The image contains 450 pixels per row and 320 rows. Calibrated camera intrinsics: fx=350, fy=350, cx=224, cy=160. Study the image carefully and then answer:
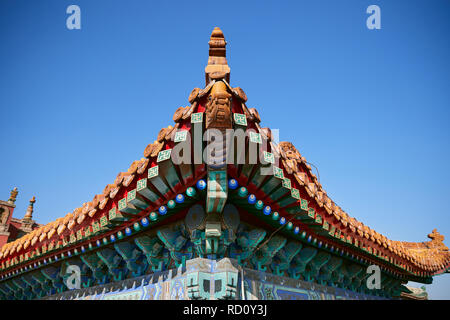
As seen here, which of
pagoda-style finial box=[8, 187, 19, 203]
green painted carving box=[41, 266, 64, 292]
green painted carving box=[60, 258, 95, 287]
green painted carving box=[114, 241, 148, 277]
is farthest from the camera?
pagoda-style finial box=[8, 187, 19, 203]

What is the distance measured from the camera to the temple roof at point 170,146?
3.88 metres

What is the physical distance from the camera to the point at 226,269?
4.38 meters

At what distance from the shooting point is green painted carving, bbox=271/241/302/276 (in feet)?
18.2

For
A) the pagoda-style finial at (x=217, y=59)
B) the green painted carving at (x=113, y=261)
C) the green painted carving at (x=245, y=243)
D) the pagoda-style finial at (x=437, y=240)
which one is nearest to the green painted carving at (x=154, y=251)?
the green painted carving at (x=113, y=261)

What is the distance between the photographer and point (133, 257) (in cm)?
554

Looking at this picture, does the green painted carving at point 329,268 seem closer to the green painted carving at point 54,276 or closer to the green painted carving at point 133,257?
the green painted carving at point 133,257

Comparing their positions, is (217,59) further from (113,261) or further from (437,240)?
(437,240)

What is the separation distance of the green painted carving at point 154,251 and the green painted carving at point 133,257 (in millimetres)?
374

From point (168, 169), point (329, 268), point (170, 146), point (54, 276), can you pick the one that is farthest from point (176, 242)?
point (54, 276)

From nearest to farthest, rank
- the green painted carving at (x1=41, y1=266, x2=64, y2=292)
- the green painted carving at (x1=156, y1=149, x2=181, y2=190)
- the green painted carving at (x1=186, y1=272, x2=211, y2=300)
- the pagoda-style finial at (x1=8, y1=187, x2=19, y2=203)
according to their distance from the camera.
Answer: the green painted carving at (x1=156, y1=149, x2=181, y2=190)
the green painted carving at (x1=186, y1=272, x2=211, y2=300)
the green painted carving at (x1=41, y1=266, x2=64, y2=292)
the pagoda-style finial at (x1=8, y1=187, x2=19, y2=203)

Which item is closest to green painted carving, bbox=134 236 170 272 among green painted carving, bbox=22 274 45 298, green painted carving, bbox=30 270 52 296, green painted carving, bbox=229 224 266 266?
green painted carving, bbox=229 224 266 266

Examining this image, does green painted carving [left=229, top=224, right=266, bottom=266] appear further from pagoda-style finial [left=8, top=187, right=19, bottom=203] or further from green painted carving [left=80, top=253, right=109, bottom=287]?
pagoda-style finial [left=8, top=187, right=19, bottom=203]

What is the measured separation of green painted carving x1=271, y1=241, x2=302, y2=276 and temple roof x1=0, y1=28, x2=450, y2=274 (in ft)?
2.32

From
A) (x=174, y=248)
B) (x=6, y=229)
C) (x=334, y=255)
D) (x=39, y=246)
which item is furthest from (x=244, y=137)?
(x=6, y=229)
